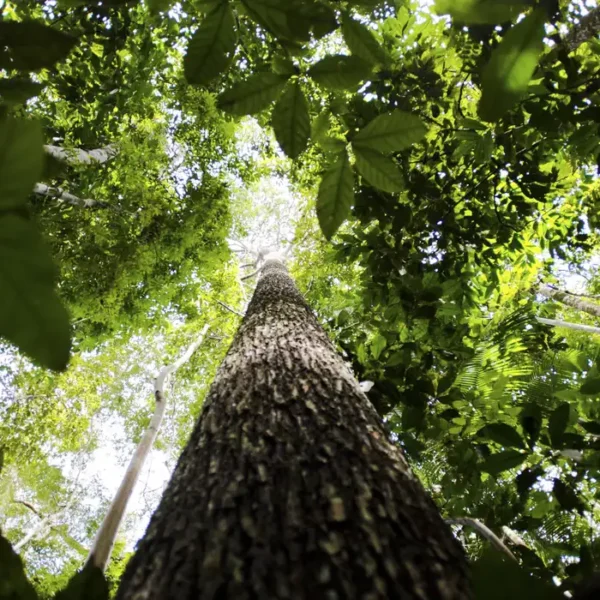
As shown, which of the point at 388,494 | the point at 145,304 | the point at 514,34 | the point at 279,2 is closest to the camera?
the point at 514,34

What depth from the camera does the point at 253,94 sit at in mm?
736

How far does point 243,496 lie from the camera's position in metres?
1.09

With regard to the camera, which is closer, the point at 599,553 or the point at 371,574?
the point at 371,574

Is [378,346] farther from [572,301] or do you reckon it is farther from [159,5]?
[572,301]

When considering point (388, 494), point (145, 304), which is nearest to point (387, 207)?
point (388, 494)

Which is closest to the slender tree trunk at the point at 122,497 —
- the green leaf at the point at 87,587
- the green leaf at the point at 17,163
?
the green leaf at the point at 87,587

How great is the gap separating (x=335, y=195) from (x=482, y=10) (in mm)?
335

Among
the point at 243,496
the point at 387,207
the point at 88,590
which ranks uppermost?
the point at 387,207

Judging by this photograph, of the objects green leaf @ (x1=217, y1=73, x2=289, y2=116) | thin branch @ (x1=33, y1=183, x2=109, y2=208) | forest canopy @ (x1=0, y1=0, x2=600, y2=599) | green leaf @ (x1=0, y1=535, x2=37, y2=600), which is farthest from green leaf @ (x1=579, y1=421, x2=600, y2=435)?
thin branch @ (x1=33, y1=183, x2=109, y2=208)

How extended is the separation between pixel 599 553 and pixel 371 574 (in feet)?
4.30

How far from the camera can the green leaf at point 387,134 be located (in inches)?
28.1

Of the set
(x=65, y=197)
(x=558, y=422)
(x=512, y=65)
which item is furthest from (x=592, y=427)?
(x=65, y=197)

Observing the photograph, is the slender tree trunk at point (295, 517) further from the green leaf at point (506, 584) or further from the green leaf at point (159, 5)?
the green leaf at point (159, 5)

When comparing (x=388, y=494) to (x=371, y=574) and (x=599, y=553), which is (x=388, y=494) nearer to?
(x=371, y=574)
